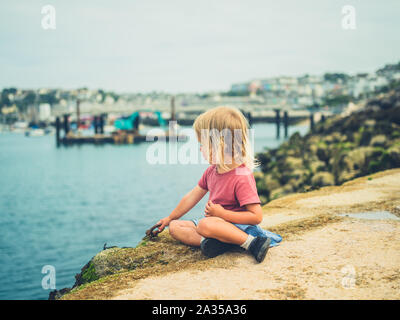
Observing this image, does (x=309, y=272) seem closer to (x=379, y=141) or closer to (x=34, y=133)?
(x=379, y=141)

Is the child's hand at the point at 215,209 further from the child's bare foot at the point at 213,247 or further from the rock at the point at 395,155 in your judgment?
the rock at the point at 395,155

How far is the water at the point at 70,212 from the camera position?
1198 centimetres

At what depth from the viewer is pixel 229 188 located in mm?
3512

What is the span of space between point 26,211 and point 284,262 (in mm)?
20232

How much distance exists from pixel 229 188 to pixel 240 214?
8.1 inches

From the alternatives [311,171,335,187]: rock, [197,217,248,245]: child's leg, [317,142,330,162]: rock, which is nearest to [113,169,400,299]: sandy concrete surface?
[197,217,248,245]: child's leg

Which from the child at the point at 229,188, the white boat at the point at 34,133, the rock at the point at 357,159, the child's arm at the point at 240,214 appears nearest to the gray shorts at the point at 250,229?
the child at the point at 229,188

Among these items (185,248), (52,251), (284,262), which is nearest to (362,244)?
(284,262)

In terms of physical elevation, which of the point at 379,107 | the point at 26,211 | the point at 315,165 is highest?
the point at 379,107

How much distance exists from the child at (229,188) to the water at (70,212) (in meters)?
6.69

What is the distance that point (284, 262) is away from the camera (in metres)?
3.45

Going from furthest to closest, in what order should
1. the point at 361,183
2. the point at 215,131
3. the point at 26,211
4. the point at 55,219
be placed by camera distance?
1. the point at 26,211
2. the point at 55,219
3. the point at 361,183
4. the point at 215,131
